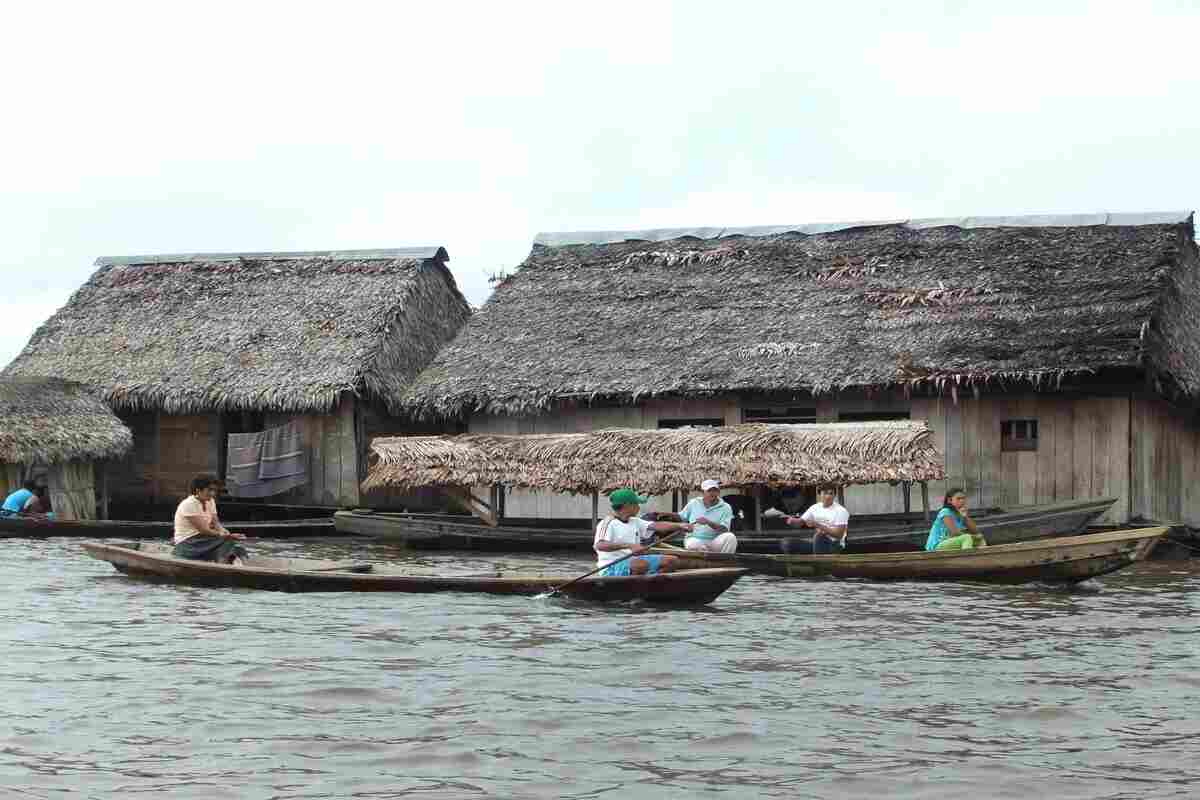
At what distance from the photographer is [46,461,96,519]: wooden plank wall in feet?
78.6

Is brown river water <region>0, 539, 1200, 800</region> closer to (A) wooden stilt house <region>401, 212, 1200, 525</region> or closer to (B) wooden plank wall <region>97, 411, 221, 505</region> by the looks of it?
(A) wooden stilt house <region>401, 212, 1200, 525</region>

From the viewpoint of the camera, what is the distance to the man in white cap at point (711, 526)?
1612 cm

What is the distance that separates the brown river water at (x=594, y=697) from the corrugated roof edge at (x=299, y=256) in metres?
14.4

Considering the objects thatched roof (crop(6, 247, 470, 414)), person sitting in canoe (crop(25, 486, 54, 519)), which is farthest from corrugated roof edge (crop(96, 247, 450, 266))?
person sitting in canoe (crop(25, 486, 54, 519))

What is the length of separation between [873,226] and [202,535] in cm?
1408

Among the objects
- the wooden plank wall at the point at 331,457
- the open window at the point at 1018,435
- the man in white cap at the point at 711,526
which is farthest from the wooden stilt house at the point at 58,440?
the open window at the point at 1018,435

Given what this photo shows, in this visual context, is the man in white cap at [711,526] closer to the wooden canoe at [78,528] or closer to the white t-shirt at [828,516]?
the white t-shirt at [828,516]

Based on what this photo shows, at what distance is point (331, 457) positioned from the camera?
25609 mm

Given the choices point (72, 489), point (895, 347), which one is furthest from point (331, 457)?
point (895, 347)

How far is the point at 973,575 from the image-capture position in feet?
49.5

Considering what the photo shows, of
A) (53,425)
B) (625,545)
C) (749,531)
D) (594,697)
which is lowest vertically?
(594,697)

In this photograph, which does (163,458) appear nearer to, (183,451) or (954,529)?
(183,451)

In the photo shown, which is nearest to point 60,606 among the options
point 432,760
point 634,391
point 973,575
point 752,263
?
point 432,760

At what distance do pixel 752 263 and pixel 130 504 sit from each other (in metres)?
10.9
